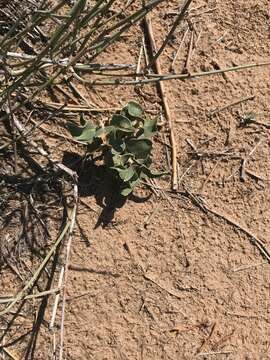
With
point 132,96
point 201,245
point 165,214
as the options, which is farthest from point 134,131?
point 201,245

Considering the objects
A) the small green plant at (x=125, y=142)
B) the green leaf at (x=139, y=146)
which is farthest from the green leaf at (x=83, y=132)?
the green leaf at (x=139, y=146)

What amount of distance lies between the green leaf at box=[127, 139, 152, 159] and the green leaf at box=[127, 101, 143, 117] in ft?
0.25

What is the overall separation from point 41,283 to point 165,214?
16.0 inches

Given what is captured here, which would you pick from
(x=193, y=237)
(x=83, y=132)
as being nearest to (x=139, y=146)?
(x=83, y=132)

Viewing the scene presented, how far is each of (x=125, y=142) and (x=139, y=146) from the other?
40mm

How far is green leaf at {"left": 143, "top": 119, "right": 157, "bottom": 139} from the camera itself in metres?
1.82

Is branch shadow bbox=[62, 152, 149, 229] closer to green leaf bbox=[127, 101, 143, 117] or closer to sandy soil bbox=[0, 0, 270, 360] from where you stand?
sandy soil bbox=[0, 0, 270, 360]

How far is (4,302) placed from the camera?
5.65 feet

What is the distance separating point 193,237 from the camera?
191 cm

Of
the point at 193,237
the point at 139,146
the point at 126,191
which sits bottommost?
the point at 193,237

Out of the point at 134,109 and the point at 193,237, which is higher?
the point at 134,109

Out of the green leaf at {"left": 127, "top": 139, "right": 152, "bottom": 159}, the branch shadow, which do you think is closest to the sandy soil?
the branch shadow

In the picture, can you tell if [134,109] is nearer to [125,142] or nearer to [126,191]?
[125,142]

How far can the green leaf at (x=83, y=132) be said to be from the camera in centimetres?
177
